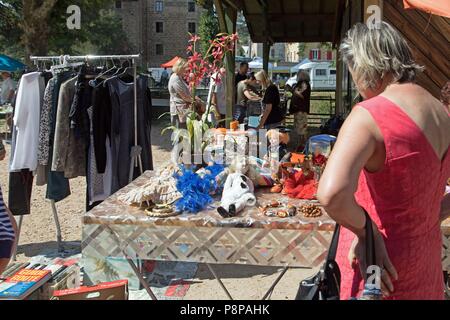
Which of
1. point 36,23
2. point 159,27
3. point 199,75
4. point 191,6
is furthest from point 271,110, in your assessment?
point 159,27

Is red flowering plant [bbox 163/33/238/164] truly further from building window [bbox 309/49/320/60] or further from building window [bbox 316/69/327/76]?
building window [bbox 309/49/320/60]

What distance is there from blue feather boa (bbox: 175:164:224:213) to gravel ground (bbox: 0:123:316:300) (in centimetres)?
123

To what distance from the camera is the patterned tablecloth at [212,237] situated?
2.52 m

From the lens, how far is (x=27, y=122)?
4.41 meters

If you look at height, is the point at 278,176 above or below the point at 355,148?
below

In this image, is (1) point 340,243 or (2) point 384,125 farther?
(1) point 340,243

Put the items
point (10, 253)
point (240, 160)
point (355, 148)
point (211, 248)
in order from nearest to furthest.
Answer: point (355, 148) < point (10, 253) < point (211, 248) < point (240, 160)

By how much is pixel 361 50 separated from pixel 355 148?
340mm

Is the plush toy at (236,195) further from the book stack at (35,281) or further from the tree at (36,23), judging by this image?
the tree at (36,23)

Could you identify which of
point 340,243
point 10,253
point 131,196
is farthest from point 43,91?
point 340,243

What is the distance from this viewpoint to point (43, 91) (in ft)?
14.7

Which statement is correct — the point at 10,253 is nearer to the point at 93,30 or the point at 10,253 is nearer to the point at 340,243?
the point at 340,243

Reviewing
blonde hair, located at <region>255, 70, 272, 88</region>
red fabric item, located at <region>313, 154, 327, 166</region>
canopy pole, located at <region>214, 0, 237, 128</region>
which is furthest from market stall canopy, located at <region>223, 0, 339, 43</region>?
red fabric item, located at <region>313, 154, 327, 166</region>

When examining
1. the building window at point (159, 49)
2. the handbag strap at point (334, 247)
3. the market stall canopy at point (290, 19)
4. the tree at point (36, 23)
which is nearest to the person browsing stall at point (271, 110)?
the market stall canopy at point (290, 19)
